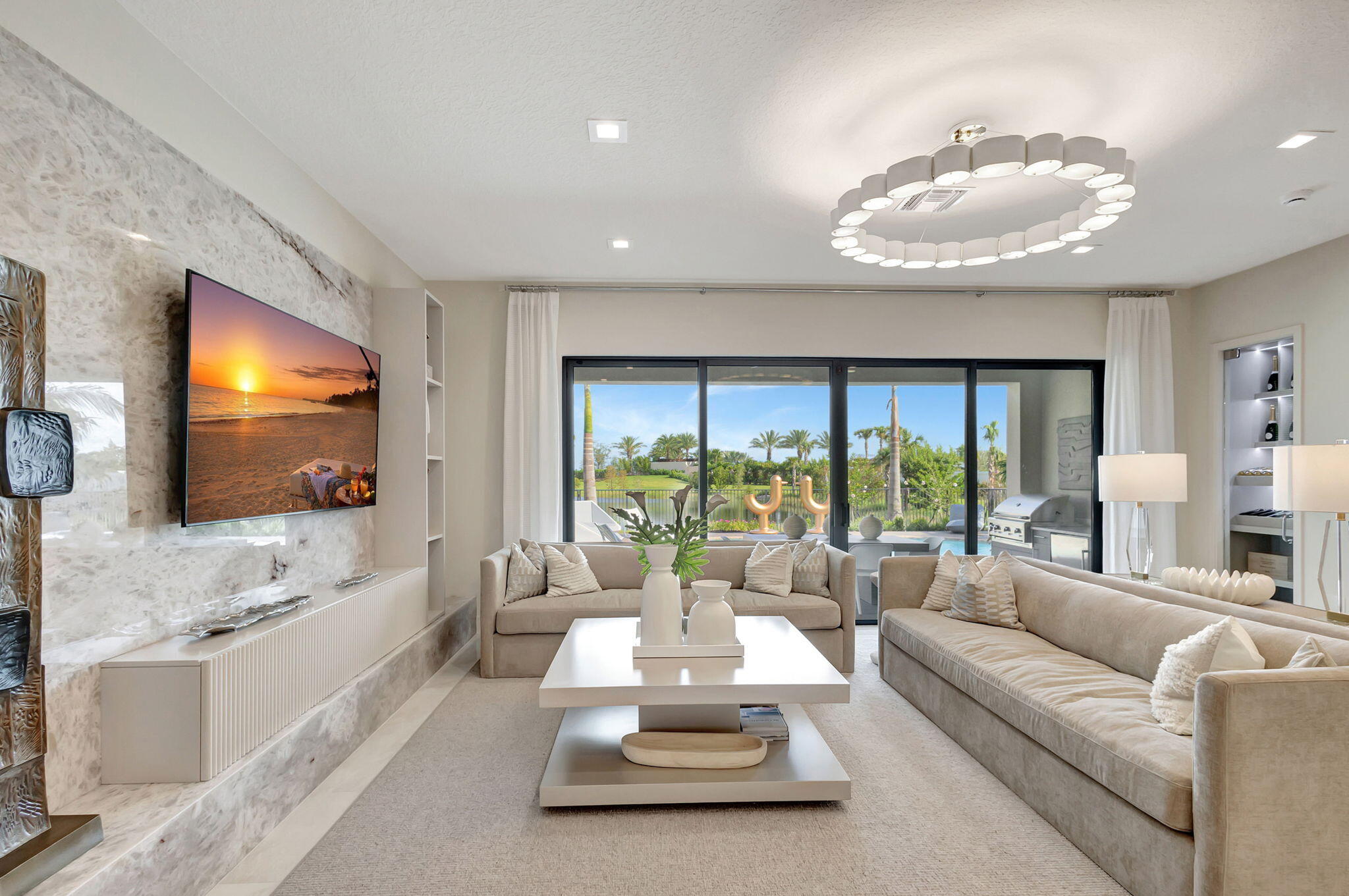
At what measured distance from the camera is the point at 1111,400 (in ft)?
17.9

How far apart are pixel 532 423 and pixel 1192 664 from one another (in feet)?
13.8

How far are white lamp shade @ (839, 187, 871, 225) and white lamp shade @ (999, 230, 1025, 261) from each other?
0.88m

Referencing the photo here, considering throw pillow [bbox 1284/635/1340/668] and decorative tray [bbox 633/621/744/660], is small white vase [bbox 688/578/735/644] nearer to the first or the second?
decorative tray [bbox 633/621/744/660]

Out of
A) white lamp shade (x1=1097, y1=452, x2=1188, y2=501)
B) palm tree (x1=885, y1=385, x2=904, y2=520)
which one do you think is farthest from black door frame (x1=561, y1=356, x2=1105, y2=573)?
white lamp shade (x1=1097, y1=452, x2=1188, y2=501)

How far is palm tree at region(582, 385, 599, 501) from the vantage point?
5461 mm

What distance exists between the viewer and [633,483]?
5477 mm

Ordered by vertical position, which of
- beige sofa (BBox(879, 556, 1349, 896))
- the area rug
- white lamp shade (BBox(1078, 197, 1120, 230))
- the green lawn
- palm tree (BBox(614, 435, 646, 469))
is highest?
white lamp shade (BBox(1078, 197, 1120, 230))

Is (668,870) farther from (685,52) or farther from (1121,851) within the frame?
(685,52)

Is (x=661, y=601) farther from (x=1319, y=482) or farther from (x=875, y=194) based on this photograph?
(x=1319, y=482)

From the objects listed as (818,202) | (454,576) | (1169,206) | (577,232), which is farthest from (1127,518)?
(454,576)

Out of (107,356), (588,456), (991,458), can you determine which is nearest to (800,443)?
(991,458)

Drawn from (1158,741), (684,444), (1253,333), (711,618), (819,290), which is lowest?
(1158,741)

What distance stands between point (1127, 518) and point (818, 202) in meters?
3.75

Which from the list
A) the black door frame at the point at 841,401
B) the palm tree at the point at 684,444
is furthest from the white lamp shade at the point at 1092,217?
the palm tree at the point at 684,444
